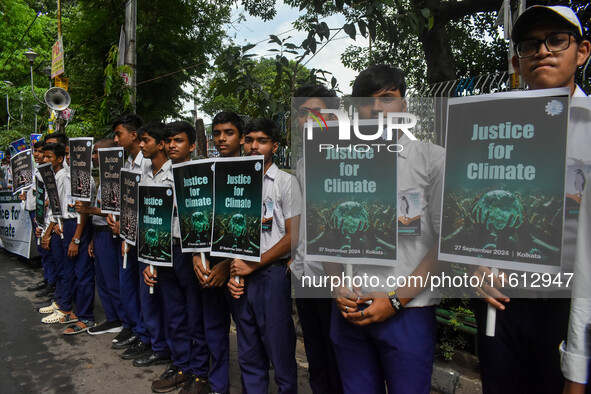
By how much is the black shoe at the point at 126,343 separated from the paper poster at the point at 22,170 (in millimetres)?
3538

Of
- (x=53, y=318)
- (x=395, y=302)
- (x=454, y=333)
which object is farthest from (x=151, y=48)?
(x=395, y=302)

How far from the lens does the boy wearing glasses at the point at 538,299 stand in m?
1.53

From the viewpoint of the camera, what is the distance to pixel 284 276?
2.76 metres

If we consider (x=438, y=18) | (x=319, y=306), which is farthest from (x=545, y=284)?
(x=438, y=18)

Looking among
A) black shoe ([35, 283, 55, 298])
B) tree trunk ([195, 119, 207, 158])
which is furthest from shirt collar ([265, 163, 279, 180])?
tree trunk ([195, 119, 207, 158])

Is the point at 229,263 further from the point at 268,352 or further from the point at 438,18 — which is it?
the point at 438,18

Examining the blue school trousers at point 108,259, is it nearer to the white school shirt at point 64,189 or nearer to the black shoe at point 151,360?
the white school shirt at point 64,189

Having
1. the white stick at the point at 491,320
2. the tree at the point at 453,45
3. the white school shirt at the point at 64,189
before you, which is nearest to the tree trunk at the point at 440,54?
the tree at the point at 453,45

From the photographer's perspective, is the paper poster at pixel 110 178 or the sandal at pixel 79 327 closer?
the paper poster at pixel 110 178

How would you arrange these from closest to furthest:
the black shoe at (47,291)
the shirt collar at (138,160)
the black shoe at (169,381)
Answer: the black shoe at (169,381)
the shirt collar at (138,160)
the black shoe at (47,291)

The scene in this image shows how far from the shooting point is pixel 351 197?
71.7 inches

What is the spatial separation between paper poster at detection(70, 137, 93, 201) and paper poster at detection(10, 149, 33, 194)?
2.64m

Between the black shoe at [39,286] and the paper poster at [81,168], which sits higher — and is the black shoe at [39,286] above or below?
below

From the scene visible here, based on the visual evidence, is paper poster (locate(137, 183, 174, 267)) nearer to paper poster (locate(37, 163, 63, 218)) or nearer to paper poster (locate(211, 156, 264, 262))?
paper poster (locate(211, 156, 264, 262))
